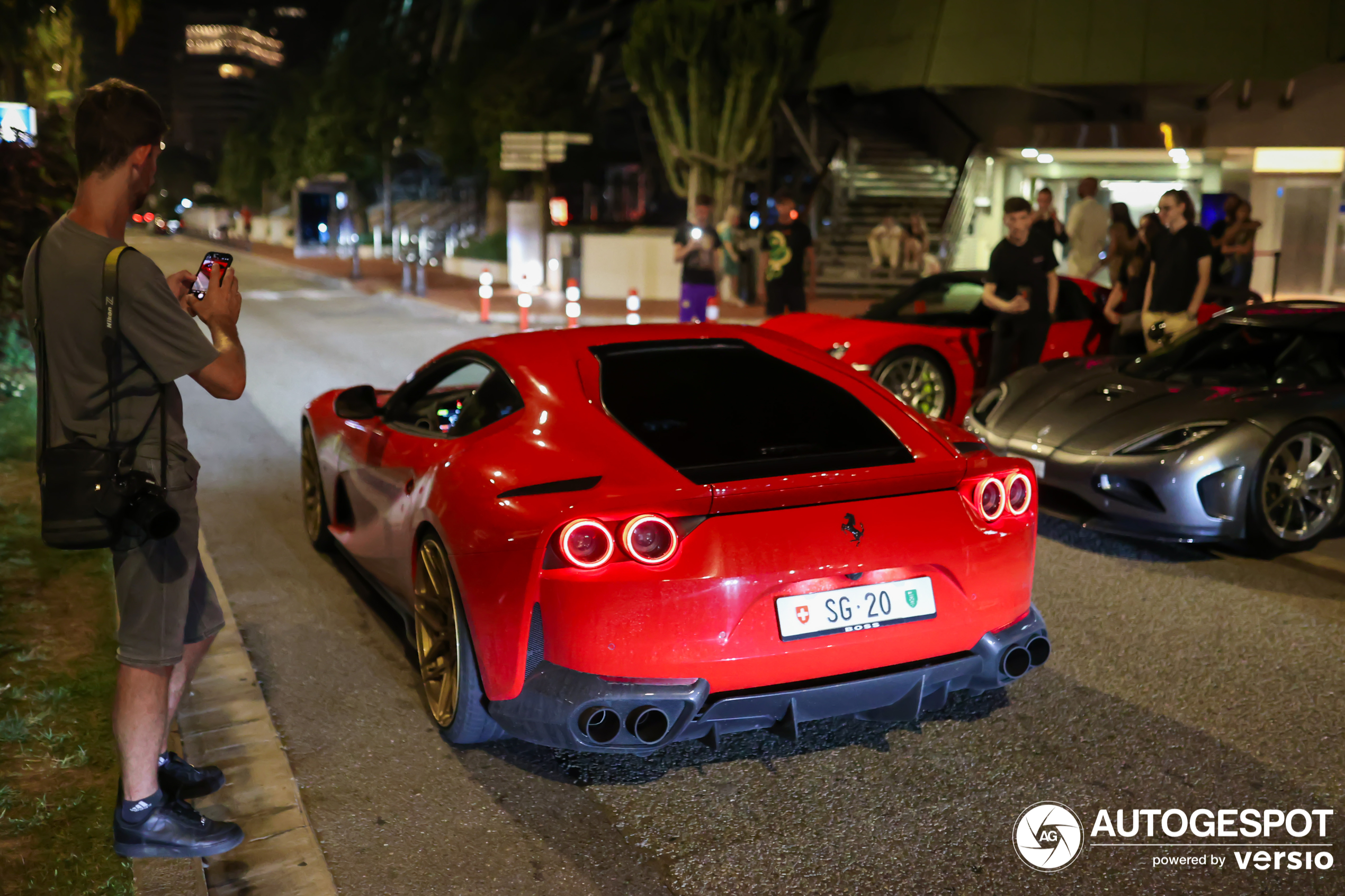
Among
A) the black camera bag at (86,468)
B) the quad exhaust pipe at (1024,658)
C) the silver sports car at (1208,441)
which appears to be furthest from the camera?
the silver sports car at (1208,441)

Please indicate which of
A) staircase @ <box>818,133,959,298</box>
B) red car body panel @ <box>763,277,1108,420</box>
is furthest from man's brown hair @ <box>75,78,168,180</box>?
staircase @ <box>818,133,959,298</box>

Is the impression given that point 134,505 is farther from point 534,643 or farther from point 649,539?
point 649,539

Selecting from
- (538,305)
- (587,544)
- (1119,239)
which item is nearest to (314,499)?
(587,544)

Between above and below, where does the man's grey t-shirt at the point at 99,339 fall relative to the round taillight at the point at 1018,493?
above

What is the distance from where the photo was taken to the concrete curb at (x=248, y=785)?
3.24 metres

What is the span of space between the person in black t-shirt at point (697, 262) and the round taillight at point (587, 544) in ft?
32.2

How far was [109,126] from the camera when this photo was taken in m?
3.00

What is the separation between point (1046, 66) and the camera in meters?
21.8

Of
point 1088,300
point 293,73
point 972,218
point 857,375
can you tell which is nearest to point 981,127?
point 972,218

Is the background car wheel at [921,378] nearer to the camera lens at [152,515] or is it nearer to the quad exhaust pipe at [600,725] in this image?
the quad exhaust pipe at [600,725]

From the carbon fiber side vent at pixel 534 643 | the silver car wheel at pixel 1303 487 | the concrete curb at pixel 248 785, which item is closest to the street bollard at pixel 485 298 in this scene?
the silver car wheel at pixel 1303 487

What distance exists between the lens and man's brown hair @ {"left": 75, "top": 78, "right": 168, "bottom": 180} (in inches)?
118

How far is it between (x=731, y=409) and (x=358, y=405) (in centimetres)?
179

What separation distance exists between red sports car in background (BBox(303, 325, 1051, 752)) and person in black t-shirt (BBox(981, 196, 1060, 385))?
16.6 feet
